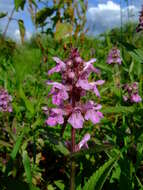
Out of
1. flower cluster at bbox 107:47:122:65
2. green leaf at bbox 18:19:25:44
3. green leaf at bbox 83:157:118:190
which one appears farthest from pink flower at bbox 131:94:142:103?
green leaf at bbox 83:157:118:190

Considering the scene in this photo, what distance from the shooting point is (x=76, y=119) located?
1.19 metres

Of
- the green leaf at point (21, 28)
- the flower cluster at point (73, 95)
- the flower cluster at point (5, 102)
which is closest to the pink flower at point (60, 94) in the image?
the flower cluster at point (73, 95)

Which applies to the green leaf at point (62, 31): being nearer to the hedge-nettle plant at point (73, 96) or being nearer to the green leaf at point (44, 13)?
the green leaf at point (44, 13)

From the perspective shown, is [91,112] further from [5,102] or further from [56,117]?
[5,102]

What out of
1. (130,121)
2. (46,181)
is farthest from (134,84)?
(46,181)

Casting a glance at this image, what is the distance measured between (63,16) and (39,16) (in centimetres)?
47

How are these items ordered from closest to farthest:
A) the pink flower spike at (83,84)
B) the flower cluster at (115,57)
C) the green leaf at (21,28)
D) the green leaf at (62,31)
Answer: the pink flower spike at (83,84), the green leaf at (21,28), the green leaf at (62,31), the flower cluster at (115,57)

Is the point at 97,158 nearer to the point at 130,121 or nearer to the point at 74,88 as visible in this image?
the point at 130,121

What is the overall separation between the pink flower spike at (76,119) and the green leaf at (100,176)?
21 cm

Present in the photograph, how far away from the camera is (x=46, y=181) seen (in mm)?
1798

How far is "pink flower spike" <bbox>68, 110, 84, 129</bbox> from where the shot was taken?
3.79ft

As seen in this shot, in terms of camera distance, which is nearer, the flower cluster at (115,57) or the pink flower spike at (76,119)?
the pink flower spike at (76,119)

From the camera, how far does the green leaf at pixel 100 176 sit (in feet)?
3.31

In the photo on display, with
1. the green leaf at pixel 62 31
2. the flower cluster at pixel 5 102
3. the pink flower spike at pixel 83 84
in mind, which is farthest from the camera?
the green leaf at pixel 62 31
